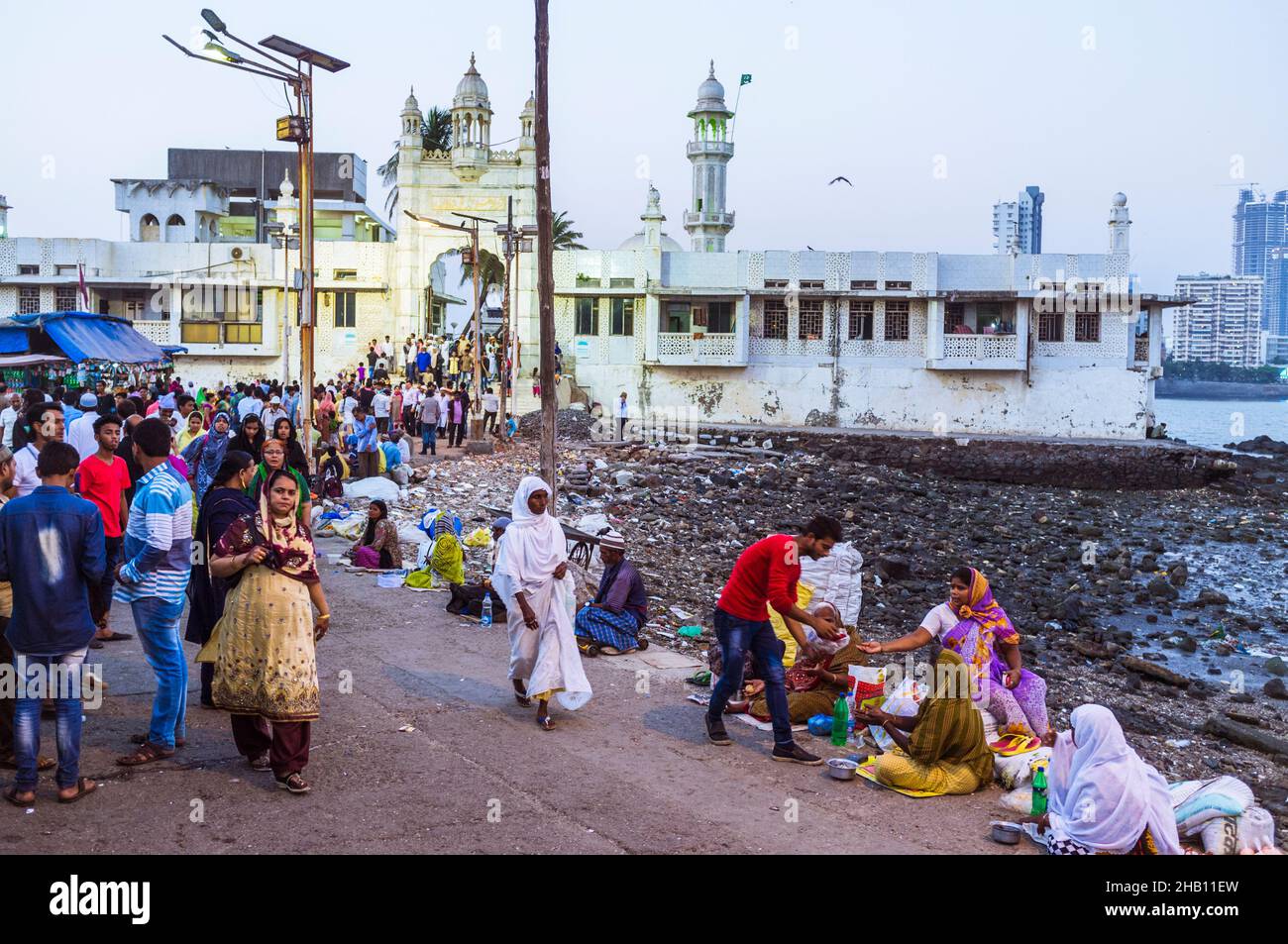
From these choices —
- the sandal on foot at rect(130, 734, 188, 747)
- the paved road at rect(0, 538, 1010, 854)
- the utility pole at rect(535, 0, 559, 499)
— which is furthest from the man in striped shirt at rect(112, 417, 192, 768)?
the utility pole at rect(535, 0, 559, 499)

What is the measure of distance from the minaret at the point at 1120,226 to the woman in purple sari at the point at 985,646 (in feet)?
123

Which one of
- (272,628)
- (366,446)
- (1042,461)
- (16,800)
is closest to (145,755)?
(16,800)

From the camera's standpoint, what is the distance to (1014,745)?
713 centimetres

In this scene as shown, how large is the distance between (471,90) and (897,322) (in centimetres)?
1693

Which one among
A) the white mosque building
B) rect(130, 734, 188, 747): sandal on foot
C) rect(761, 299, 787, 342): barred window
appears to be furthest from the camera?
rect(761, 299, 787, 342): barred window

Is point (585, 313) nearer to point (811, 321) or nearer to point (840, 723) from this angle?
point (811, 321)

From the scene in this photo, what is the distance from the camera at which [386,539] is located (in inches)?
511

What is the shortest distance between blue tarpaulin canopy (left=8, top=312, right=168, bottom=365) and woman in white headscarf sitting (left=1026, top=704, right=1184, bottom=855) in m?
15.3

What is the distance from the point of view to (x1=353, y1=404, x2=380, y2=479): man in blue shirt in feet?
65.5

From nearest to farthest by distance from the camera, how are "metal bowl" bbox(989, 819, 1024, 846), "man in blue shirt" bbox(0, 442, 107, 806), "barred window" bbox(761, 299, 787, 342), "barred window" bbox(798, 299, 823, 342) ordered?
"man in blue shirt" bbox(0, 442, 107, 806) → "metal bowl" bbox(989, 819, 1024, 846) → "barred window" bbox(798, 299, 823, 342) → "barred window" bbox(761, 299, 787, 342)

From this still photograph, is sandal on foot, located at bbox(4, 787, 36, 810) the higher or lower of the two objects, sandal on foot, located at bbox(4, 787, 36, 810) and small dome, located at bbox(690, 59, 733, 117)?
the lower

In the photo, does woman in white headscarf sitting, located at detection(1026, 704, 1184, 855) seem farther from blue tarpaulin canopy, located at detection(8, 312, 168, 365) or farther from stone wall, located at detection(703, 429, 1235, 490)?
stone wall, located at detection(703, 429, 1235, 490)

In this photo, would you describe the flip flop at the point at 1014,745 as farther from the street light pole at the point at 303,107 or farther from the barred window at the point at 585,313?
the barred window at the point at 585,313
